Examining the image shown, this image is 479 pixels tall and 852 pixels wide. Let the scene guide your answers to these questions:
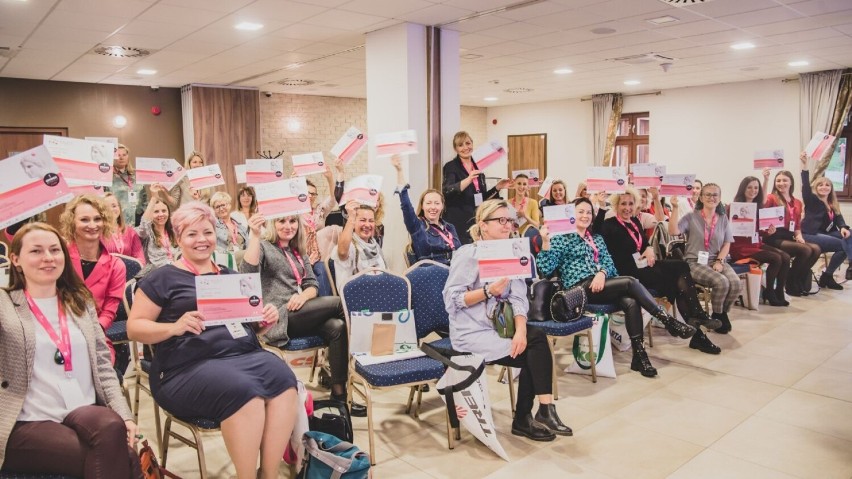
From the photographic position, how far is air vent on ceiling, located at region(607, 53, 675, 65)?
7875 mm

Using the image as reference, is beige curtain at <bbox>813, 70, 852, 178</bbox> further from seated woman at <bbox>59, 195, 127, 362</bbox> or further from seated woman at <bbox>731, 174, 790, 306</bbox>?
seated woman at <bbox>59, 195, 127, 362</bbox>

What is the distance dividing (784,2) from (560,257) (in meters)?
3.07

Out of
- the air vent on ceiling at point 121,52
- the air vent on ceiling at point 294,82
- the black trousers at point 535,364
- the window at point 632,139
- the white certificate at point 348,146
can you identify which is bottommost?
the black trousers at point 535,364

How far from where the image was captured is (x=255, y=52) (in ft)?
23.6

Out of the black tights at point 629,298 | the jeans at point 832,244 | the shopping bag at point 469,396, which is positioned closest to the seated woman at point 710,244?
the black tights at point 629,298

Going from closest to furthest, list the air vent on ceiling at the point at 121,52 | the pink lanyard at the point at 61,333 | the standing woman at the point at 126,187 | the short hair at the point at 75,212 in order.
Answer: the pink lanyard at the point at 61,333 < the short hair at the point at 75,212 < the standing woman at the point at 126,187 < the air vent on ceiling at the point at 121,52

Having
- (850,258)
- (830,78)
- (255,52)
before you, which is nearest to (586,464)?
(255,52)

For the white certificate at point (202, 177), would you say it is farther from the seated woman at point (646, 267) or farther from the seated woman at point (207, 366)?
the seated woman at point (646, 267)

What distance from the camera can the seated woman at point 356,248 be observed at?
412 cm

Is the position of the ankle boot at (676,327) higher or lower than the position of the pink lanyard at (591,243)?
lower

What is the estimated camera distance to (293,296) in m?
3.59

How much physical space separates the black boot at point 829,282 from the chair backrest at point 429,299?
19.7 ft

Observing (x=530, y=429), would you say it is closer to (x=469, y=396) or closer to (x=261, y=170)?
(x=469, y=396)

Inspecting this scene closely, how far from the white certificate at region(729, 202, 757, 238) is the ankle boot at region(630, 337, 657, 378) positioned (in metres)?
2.41
